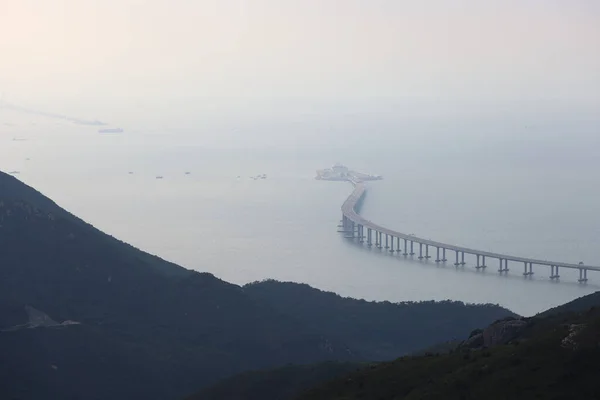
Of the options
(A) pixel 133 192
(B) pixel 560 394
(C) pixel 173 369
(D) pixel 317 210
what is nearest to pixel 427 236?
(D) pixel 317 210

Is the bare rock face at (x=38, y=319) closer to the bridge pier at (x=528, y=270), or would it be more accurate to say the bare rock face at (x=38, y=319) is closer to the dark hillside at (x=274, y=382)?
the dark hillside at (x=274, y=382)

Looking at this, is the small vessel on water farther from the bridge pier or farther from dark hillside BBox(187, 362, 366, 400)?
dark hillside BBox(187, 362, 366, 400)

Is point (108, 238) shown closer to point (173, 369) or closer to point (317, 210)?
point (173, 369)

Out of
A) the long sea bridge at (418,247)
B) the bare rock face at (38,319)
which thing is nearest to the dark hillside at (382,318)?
the bare rock face at (38,319)

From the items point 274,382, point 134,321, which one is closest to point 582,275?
point 134,321

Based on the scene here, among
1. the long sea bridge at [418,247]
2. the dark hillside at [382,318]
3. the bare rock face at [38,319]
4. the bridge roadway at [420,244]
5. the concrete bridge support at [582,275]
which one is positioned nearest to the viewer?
the bare rock face at [38,319]

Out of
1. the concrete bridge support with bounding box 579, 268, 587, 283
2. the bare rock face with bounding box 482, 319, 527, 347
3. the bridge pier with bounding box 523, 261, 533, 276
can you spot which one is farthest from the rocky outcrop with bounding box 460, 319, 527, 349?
the bridge pier with bounding box 523, 261, 533, 276

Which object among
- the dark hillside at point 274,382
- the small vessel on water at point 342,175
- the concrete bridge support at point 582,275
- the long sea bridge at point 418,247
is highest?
the small vessel on water at point 342,175
